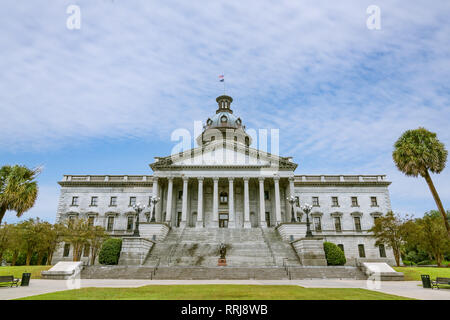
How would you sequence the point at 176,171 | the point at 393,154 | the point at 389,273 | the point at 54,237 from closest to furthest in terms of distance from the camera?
the point at 389,273
the point at 393,154
the point at 54,237
the point at 176,171

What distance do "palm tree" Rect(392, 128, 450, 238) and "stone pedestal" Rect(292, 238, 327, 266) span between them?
10.00m

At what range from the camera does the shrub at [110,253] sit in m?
27.1

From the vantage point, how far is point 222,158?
45906 mm

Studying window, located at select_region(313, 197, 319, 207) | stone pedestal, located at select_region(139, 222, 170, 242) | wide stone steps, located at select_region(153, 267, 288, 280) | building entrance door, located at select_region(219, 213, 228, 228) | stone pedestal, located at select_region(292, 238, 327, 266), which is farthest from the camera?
window, located at select_region(313, 197, 319, 207)

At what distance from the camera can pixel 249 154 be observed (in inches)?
1817

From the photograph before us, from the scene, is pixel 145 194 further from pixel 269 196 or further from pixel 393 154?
pixel 393 154

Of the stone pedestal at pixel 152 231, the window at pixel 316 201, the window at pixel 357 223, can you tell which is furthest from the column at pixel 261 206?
the window at pixel 357 223

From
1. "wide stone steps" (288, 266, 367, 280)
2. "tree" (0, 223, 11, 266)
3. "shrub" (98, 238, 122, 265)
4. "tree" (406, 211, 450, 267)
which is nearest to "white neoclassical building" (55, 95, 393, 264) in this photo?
"tree" (0, 223, 11, 266)

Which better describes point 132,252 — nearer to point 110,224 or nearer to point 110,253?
point 110,253

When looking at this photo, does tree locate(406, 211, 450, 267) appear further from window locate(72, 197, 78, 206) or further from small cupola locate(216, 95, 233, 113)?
Result: window locate(72, 197, 78, 206)

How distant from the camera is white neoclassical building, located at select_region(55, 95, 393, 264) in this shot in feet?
145

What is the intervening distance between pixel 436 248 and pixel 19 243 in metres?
49.7

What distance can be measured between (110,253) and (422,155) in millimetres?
28516
